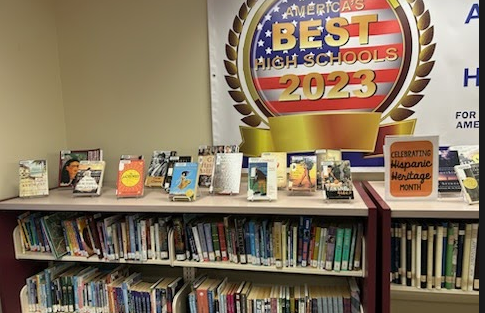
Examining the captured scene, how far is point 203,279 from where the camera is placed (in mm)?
1963

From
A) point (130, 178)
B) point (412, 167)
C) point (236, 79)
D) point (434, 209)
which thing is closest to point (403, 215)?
point (434, 209)

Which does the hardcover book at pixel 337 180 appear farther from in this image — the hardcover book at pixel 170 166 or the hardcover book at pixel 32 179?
the hardcover book at pixel 32 179

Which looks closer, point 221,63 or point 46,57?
point 221,63

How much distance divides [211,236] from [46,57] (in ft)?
5.24

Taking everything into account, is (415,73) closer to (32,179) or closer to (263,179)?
(263,179)

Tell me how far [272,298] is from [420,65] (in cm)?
142

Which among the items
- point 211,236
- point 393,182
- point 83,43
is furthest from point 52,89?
point 393,182

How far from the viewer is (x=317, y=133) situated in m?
2.00

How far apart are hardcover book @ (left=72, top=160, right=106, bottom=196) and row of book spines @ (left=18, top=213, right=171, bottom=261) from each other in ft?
0.47

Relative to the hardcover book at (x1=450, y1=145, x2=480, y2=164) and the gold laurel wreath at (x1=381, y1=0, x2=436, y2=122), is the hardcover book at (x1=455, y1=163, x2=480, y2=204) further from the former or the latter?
the gold laurel wreath at (x1=381, y1=0, x2=436, y2=122)

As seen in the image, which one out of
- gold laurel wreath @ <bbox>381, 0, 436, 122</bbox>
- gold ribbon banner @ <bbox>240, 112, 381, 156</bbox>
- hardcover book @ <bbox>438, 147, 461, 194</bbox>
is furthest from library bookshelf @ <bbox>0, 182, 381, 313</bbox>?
gold laurel wreath @ <bbox>381, 0, 436, 122</bbox>

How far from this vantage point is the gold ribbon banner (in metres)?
1.96

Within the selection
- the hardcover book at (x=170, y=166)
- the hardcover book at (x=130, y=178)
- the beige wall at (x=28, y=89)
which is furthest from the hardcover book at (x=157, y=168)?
the beige wall at (x=28, y=89)

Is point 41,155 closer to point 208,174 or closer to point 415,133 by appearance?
point 208,174
